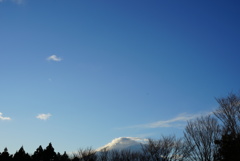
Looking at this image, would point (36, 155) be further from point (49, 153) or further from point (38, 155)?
point (49, 153)

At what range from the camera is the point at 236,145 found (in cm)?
1559

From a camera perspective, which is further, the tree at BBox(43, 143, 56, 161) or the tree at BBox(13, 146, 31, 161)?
the tree at BBox(43, 143, 56, 161)

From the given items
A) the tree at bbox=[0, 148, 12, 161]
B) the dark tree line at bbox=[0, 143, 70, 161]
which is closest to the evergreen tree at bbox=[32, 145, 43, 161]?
the dark tree line at bbox=[0, 143, 70, 161]

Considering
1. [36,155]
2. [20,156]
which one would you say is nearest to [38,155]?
[36,155]

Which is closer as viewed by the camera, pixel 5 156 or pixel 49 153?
pixel 5 156

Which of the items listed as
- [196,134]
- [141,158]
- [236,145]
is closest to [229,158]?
[236,145]

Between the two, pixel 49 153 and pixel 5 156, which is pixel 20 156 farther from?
pixel 49 153

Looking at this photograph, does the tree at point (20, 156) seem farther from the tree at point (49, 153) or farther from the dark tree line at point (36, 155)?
the tree at point (49, 153)

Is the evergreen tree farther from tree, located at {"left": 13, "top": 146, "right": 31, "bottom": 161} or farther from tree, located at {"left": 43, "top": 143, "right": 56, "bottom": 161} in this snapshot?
tree, located at {"left": 13, "top": 146, "right": 31, "bottom": 161}

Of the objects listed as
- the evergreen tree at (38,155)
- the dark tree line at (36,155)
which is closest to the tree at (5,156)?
the dark tree line at (36,155)

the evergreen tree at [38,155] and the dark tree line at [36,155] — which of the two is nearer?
the dark tree line at [36,155]

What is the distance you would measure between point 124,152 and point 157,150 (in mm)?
15068

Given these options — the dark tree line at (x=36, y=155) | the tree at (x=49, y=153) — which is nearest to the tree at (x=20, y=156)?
the dark tree line at (x=36, y=155)

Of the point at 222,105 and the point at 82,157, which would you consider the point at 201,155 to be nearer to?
the point at 222,105
